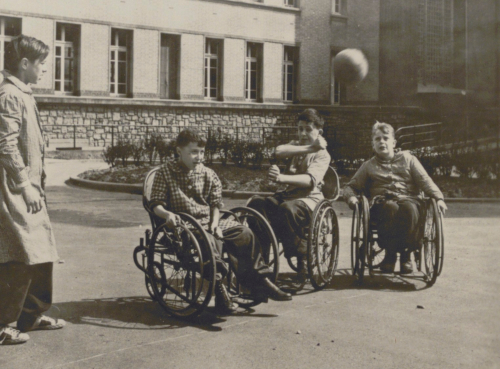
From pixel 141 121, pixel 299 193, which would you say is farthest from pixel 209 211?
pixel 141 121

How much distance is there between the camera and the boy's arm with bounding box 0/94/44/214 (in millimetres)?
3260

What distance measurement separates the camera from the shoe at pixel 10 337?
11.0 ft

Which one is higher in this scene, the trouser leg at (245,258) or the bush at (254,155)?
the bush at (254,155)

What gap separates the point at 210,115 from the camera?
23.7m

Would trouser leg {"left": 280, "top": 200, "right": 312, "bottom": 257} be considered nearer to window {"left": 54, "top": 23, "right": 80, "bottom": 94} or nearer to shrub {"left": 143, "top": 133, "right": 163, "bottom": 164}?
shrub {"left": 143, "top": 133, "right": 163, "bottom": 164}

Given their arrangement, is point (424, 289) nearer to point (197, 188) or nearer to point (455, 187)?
point (197, 188)

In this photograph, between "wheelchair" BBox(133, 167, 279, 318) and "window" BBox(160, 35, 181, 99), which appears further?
"window" BBox(160, 35, 181, 99)

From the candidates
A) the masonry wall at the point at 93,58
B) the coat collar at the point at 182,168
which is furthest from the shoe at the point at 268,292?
the masonry wall at the point at 93,58

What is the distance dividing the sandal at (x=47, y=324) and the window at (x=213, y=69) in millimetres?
20648

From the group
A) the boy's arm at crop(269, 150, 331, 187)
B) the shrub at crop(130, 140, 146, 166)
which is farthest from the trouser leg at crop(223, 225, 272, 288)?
the shrub at crop(130, 140, 146, 166)

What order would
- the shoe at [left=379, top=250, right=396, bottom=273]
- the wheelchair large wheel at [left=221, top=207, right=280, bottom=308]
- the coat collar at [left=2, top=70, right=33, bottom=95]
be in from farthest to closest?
the shoe at [left=379, top=250, right=396, bottom=273] < the wheelchair large wheel at [left=221, top=207, right=280, bottom=308] < the coat collar at [left=2, top=70, right=33, bottom=95]

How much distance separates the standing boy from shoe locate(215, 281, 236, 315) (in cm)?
99

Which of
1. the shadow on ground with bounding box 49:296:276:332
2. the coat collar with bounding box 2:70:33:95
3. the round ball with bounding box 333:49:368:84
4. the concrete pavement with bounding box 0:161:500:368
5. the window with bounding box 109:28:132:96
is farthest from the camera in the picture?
the window with bounding box 109:28:132:96

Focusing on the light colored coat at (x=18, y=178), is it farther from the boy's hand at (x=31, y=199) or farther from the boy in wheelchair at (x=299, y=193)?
the boy in wheelchair at (x=299, y=193)
